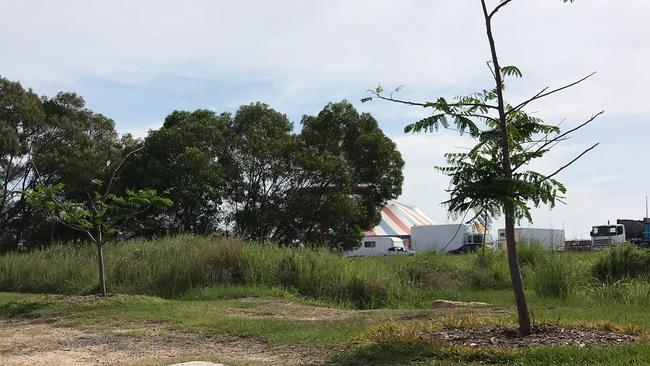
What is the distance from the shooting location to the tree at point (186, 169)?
27.5 metres

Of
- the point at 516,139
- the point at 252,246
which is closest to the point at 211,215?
the point at 252,246

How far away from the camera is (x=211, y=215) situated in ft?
96.4

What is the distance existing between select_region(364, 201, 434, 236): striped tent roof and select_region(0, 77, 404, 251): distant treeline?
25290mm

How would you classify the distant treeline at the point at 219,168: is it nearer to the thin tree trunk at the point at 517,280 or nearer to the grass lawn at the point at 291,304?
the grass lawn at the point at 291,304

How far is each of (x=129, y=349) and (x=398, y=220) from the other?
5477 centimetres

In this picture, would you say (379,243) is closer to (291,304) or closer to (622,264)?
(622,264)

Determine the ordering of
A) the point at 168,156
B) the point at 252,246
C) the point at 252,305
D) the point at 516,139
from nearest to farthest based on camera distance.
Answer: the point at 516,139
the point at 252,305
the point at 252,246
the point at 168,156

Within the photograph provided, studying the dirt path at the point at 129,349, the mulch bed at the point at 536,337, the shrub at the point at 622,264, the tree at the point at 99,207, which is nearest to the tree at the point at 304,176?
the shrub at the point at 622,264

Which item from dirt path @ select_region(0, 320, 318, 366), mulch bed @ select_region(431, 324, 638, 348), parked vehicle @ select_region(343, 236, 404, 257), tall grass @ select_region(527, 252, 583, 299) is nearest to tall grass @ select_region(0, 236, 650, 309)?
tall grass @ select_region(527, 252, 583, 299)

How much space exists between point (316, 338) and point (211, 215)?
71.4ft

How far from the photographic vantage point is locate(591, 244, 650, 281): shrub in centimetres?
1723

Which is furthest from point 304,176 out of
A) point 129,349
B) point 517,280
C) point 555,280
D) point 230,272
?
point 517,280

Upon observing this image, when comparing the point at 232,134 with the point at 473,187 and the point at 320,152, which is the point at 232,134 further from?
the point at 473,187

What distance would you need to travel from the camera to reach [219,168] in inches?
1126
